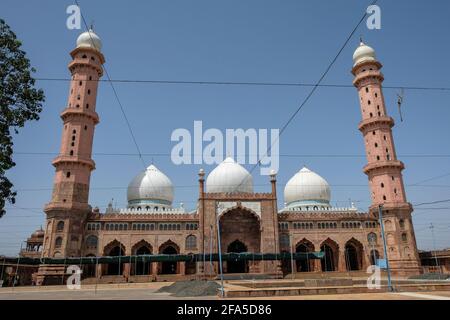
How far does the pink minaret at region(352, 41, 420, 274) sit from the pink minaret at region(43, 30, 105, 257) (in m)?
29.3

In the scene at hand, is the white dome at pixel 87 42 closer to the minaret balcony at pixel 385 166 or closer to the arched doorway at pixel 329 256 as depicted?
the minaret balcony at pixel 385 166

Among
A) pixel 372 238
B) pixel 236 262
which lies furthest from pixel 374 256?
pixel 236 262

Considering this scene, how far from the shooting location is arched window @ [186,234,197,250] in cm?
3619

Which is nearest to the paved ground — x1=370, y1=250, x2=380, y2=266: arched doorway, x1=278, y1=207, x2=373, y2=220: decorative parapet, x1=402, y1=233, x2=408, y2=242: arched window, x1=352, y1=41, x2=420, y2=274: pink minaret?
x1=278, y1=207, x2=373, y2=220: decorative parapet

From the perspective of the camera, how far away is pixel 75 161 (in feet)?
111

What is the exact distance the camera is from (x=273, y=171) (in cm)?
3800

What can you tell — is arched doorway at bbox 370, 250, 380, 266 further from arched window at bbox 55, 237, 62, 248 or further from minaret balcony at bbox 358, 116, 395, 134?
arched window at bbox 55, 237, 62, 248

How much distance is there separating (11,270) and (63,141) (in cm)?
1443

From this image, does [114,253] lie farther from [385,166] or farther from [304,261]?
[385,166]

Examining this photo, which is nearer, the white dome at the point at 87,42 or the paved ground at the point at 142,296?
the paved ground at the point at 142,296

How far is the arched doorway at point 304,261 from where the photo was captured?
38500 mm

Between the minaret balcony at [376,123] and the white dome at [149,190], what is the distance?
2459 centimetres

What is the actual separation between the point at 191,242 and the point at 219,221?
375cm

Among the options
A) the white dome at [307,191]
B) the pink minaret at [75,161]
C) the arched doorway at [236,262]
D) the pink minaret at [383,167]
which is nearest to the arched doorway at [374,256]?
the pink minaret at [383,167]
